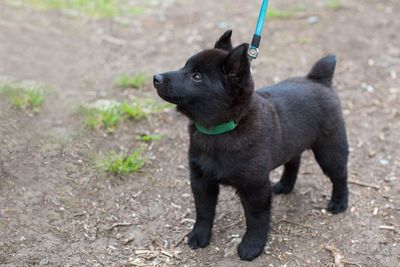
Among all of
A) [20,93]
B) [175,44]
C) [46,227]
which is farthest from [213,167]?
[175,44]

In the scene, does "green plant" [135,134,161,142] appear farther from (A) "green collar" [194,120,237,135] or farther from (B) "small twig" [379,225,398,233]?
(B) "small twig" [379,225,398,233]

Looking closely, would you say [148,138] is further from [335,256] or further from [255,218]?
[335,256]

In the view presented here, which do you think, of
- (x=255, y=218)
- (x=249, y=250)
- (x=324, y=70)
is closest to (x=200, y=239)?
(x=249, y=250)

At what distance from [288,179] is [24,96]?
2.75 meters

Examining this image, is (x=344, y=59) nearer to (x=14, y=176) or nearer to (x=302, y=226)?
(x=302, y=226)

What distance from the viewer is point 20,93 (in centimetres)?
579

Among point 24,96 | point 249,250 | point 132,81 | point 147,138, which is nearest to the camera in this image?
point 249,250

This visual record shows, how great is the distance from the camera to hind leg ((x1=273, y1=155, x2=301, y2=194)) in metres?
4.98

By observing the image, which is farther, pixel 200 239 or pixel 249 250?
pixel 200 239

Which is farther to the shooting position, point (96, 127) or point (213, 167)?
point (96, 127)

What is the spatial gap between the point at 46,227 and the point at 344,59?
181 inches

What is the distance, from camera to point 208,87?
3.72 m

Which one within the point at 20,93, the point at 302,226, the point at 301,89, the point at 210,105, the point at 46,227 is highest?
the point at 210,105

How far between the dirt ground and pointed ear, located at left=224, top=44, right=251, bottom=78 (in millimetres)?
1236
